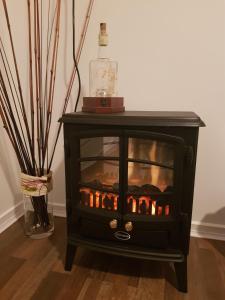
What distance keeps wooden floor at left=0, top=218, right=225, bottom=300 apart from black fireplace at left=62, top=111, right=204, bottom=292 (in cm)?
12

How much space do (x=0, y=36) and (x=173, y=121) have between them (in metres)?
1.13

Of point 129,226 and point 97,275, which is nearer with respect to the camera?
point 129,226

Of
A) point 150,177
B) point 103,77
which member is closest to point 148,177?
point 150,177

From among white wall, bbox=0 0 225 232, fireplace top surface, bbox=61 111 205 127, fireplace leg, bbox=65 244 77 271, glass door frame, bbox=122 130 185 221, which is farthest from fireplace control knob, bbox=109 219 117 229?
white wall, bbox=0 0 225 232

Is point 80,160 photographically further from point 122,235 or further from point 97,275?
point 97,275

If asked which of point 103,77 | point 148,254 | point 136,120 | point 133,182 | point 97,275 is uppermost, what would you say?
point 103,77

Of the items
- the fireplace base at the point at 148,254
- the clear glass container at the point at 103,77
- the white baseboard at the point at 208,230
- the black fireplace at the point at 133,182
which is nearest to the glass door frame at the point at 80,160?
the black fireplace at the point at 133,182

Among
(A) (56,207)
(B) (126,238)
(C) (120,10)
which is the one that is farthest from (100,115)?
(A) (56,207)

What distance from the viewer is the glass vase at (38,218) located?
1.53 m

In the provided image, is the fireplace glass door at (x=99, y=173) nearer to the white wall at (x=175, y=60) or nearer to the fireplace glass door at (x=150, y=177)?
the fireplace glass door at (x=150, y=177)

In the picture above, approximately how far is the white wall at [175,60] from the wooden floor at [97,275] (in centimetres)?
33

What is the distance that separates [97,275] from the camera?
1222 mm

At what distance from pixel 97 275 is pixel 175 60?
1.16m

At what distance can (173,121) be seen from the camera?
98 centimetres
